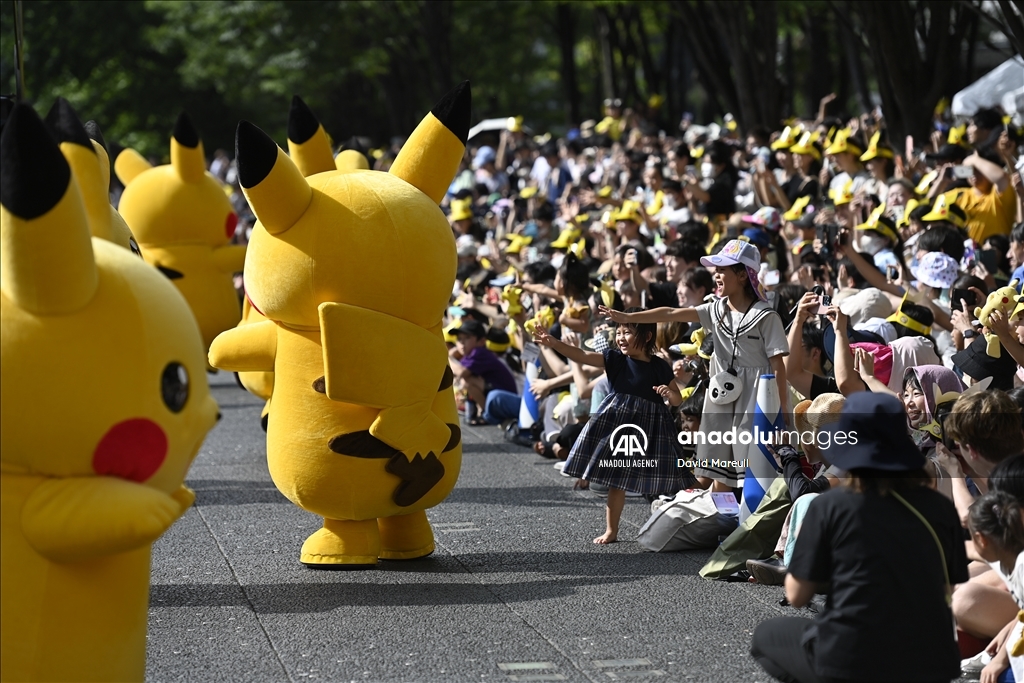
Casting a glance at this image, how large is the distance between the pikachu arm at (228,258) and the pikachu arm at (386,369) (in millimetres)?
5549

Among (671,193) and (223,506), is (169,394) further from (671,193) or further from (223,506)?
(671,193)

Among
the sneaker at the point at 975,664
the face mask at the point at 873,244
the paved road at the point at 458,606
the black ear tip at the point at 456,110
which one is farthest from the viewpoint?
the face mask at the point at 873,244

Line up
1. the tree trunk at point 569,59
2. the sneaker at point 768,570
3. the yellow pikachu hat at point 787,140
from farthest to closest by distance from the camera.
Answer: the tree trunk at point 569,59 → the yellow pikachu hat at point 787,140 → the sneaker at point 768,570

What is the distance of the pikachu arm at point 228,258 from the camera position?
1114cm

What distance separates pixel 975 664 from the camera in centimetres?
473

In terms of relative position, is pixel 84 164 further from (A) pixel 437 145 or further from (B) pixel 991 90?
(B) pixel 991 90

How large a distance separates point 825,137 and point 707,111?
16.3 meters

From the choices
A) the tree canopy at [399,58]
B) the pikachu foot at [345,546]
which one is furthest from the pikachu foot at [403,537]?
the tree canopy at [399,58]

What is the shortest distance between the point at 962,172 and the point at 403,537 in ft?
18.2

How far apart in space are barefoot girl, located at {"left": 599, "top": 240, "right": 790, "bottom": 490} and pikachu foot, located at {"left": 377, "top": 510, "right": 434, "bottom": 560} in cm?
150

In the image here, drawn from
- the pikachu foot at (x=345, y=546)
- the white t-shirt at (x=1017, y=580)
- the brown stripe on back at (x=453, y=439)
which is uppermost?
the brown stripe on back at (x=453, y=439)

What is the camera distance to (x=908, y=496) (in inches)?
142

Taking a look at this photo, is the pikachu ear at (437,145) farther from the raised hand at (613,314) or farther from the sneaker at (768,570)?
the sneaker at (768,570)

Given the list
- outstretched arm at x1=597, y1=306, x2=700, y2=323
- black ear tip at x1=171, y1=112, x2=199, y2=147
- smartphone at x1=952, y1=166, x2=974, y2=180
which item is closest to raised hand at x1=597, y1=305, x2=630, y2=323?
outstretched arm at x1=597, y1=306, x2=700, y2=323
